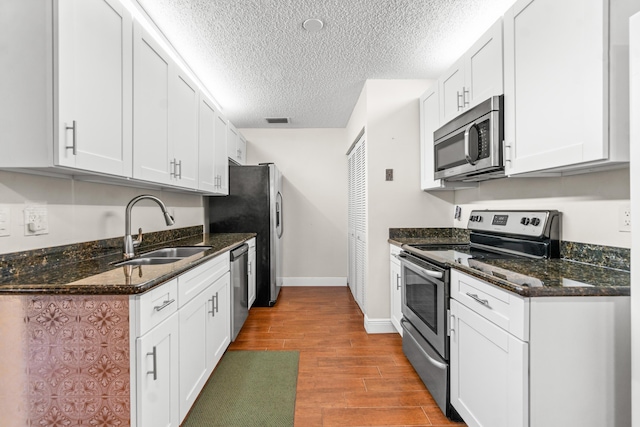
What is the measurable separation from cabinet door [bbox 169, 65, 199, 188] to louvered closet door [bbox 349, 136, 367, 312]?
160cm

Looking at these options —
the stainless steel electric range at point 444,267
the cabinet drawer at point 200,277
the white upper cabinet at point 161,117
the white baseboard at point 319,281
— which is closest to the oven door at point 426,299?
the stainless steel electric range at point 444,267

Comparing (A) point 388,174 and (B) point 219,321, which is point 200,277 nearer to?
(B) point 219,321

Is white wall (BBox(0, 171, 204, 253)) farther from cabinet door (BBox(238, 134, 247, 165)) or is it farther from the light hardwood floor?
cabinet door (BBox(238, 134, 247, 165))

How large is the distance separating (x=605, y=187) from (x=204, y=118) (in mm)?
2876

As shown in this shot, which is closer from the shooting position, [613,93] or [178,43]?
[613,93]

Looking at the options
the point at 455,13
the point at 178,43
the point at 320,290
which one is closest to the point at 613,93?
the point at 455,13

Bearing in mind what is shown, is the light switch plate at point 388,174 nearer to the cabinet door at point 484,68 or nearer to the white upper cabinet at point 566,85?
the cabinet door at point 484,68

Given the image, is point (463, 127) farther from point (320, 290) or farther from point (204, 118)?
point (320, 290)

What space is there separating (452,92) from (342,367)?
7.19ft

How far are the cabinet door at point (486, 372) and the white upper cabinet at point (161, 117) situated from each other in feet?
6.34

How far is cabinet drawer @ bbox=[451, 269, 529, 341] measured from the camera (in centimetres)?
122

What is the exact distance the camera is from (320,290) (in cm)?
467

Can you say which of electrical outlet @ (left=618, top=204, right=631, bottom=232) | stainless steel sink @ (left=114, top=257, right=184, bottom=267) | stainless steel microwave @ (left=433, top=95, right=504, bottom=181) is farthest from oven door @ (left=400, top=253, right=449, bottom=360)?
stainless steel sink @ (left=114, top=257, right=184, bottom=267)

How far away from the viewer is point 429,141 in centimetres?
285
